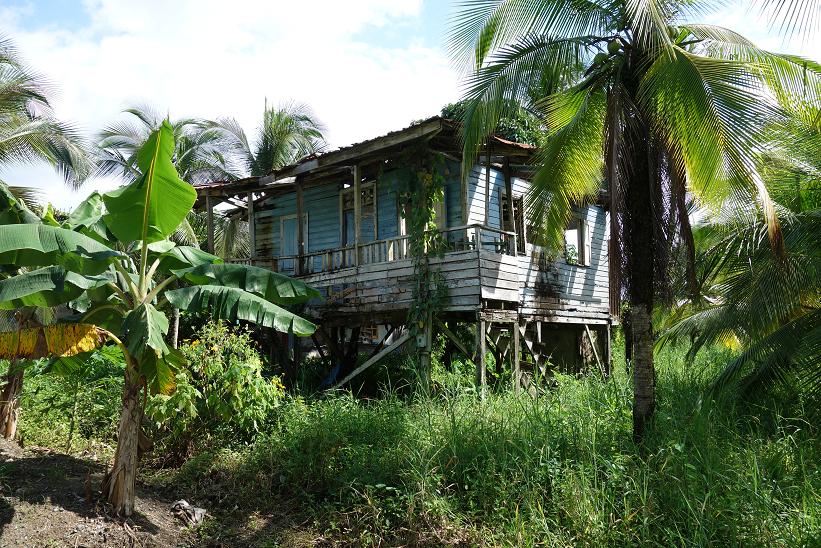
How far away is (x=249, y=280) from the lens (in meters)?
7.92

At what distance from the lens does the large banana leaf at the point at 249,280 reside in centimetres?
776

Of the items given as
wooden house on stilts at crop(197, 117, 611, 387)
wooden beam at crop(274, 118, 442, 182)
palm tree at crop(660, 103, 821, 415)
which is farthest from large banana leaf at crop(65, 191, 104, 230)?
palm tree at crop(660, 103, 821, 415)

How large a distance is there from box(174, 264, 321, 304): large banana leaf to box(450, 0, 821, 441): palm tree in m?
2.79

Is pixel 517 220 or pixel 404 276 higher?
pixel 517 220

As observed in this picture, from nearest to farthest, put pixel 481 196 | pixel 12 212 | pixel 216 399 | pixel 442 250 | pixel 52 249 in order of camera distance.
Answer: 1. pixel 52 249
2. pixel 12 212
3. pixel 216 399
4. pixel 442 250
5. pixel 481 196

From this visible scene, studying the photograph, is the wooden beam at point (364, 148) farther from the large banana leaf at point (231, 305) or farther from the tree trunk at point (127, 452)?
the tree trunk at point (127, 452)

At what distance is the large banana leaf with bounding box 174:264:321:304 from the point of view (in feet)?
25.5

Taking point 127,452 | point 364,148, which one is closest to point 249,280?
point 127,452

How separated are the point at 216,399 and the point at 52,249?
411 cm

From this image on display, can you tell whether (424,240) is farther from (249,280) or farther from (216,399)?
(249,280)

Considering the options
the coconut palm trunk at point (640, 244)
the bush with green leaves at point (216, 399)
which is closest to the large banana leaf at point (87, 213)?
the bush with green leaves at point (216, 399)

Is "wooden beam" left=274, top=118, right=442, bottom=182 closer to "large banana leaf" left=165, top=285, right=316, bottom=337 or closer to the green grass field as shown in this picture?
the green grass field

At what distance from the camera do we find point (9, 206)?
7.60 metres

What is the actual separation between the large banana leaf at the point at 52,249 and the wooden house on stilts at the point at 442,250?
5.19 metres
